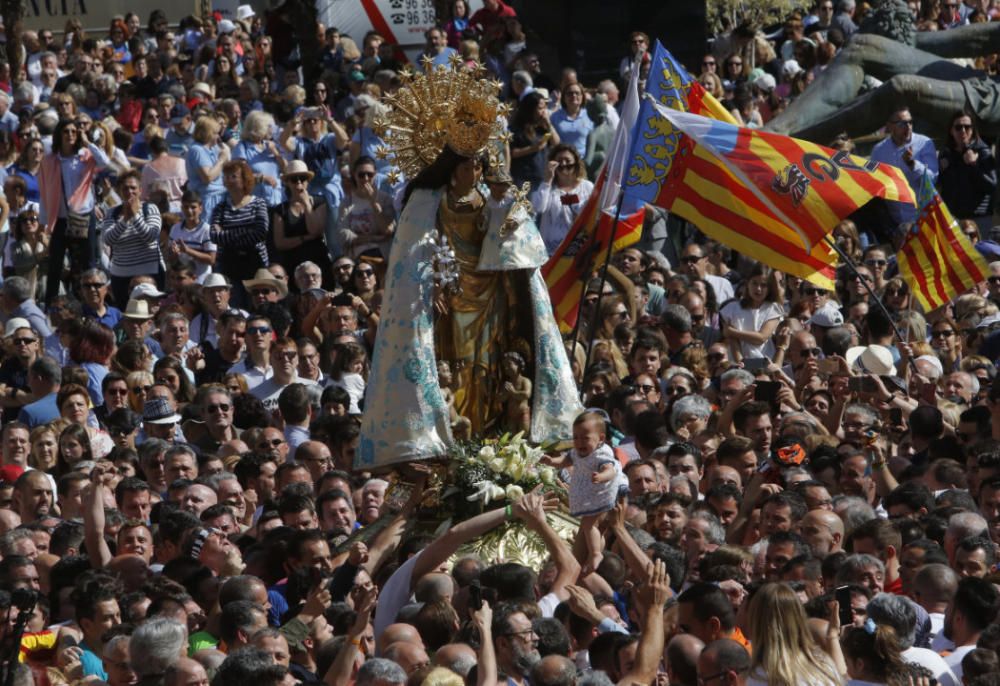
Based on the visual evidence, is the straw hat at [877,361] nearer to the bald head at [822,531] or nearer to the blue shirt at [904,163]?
the bald head at [822,531]

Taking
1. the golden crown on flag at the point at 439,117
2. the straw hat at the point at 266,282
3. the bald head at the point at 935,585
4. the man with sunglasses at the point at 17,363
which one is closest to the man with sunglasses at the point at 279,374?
the man with sunglasses at the point at 17,363

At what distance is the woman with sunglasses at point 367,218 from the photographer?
59.8ft

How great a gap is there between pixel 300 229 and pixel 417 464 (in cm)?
670

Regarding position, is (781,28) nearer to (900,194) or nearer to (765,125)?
(765,125)

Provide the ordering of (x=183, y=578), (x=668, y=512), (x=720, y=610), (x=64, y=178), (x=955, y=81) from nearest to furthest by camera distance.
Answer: (x=720, y=610), (x=183, y=578), (x=668, y=512), (x=64, y=178), (x=955, y=81)

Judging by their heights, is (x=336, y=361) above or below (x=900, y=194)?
below

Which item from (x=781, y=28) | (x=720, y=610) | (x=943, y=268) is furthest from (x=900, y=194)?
(x=781, y=28)

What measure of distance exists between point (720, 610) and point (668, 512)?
2.20 meters

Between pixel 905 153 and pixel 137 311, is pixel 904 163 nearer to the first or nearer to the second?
pixel 905 153

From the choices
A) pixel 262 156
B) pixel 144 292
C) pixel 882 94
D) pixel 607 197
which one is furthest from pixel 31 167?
pixel 882 94

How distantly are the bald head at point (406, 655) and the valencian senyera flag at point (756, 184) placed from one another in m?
5.85

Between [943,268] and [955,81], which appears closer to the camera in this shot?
[943,268]

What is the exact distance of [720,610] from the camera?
31.2 ft

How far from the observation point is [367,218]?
18297 mm
